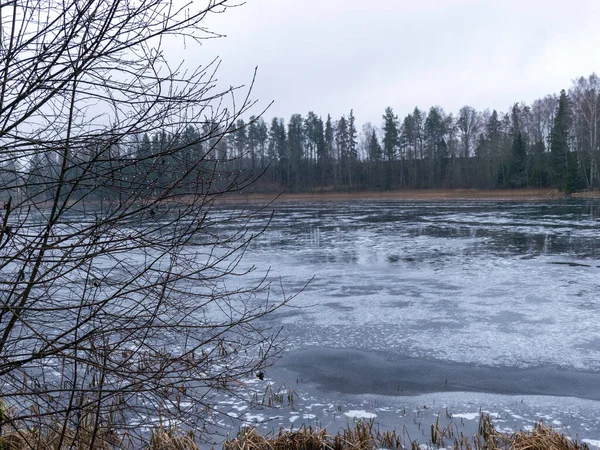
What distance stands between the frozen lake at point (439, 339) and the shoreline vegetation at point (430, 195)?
35443 mm

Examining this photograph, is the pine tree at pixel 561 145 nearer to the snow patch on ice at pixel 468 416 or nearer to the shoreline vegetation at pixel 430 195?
the shoreline vegetation at pixel 430 195

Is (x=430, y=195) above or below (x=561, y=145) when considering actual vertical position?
below

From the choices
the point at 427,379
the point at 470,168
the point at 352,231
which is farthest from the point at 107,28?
the point at 470,168

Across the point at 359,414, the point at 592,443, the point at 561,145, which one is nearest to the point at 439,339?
the point at 359,414

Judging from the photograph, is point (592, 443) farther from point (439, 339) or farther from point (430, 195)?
point (430, 195)

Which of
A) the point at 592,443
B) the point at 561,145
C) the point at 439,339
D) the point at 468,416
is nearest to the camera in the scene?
the point at 592,443

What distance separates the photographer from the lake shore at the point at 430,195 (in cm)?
5260

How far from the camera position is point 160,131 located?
10.2 ft

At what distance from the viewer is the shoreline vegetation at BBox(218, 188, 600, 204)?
52275 mm

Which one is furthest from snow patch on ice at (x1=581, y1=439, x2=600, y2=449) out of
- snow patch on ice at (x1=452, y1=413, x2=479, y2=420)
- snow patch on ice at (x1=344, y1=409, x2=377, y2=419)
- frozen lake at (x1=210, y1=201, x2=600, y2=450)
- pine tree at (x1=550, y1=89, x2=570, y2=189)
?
pine tree at (x1=550, y1=89, x2=570, y2=189)

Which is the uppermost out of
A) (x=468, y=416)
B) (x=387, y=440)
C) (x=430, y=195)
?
(x=430, y=195)

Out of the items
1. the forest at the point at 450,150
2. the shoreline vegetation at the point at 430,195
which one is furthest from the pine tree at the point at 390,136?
the shoreline vegetation at the point at 430,195

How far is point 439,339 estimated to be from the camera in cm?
837

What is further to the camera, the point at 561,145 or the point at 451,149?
the point at 451,149
